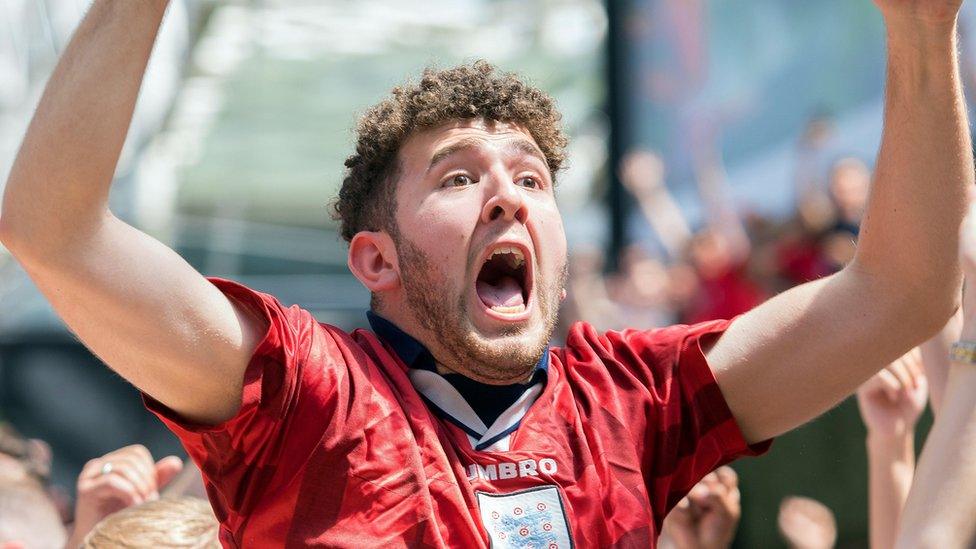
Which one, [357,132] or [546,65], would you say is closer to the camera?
[357,132]

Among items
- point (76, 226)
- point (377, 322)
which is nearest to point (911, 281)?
point (377, 322)

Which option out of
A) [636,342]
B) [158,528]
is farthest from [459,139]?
[158,528]

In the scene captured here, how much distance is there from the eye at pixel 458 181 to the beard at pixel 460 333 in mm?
142

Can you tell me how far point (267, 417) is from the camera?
2.22m

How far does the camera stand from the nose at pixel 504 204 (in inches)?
99.4

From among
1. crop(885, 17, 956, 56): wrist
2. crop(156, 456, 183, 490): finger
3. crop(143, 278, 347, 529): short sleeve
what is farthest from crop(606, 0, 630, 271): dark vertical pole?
crop(143, 278, 347, 529): short sleeve

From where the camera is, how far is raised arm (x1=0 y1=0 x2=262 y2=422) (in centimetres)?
201

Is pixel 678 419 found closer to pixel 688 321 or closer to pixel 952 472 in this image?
pixel 952 472

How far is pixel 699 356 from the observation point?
257 centimetres

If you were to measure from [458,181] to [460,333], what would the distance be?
312 millimetres

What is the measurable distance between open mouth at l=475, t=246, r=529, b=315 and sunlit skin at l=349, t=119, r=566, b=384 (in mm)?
30

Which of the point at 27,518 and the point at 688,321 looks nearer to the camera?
the point at 27,518

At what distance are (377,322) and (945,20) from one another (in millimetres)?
1229

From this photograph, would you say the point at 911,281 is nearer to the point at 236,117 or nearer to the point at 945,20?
the point at 945,20
